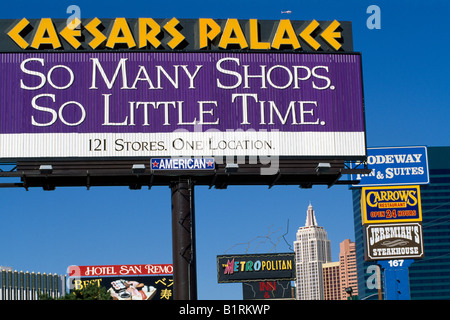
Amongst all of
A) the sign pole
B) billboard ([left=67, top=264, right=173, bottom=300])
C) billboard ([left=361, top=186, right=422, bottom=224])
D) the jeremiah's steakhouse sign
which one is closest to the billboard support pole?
the jeremiah's steakhouse sign

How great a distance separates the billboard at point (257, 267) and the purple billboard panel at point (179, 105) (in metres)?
26.8

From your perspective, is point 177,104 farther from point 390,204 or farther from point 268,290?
point 268,290

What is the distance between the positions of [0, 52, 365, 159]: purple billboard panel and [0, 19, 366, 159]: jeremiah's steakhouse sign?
0.06 m

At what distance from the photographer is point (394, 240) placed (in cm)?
5544

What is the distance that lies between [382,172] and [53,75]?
2400cm

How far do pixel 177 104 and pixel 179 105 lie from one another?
12 cm

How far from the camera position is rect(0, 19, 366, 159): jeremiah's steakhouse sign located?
43562 millimetres

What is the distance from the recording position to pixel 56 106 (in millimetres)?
43938

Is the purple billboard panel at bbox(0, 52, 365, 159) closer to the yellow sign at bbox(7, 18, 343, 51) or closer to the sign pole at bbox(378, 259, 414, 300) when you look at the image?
the yellow sign at bbox(7, 18, 343, 51)

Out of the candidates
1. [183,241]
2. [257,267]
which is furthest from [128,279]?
[183,241]

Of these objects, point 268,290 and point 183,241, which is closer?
point 183,241
